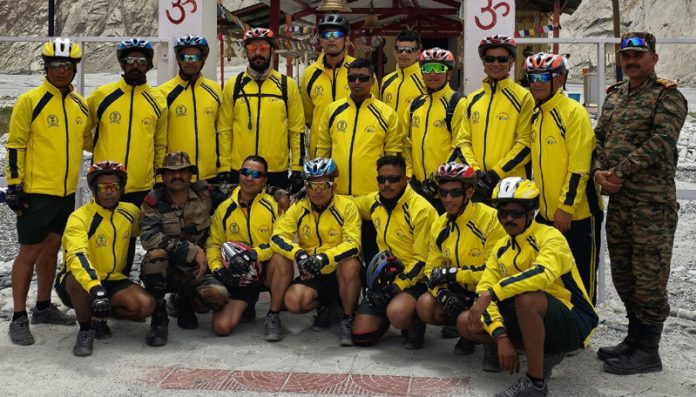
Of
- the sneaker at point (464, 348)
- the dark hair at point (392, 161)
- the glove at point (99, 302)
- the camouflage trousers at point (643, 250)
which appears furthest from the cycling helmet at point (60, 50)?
the camouflage trousers at point (643, 250)

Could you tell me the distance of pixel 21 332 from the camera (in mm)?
6516

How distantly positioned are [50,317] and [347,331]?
250 centimetres

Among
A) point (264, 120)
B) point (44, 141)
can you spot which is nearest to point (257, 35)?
point (264, 120)

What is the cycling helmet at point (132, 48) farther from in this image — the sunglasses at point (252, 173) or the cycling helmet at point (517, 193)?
the cycling helmet at point (517, 193)

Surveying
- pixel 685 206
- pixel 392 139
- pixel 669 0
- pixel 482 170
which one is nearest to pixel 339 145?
pixel 392 139

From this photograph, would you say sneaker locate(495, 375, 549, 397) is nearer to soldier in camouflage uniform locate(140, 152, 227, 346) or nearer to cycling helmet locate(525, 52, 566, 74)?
cycling helmet locate(525, 52, 566, 74)

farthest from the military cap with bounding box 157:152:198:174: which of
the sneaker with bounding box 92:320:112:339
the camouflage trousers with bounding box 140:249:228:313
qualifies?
the sneaker with bounding box 92:320:112:339

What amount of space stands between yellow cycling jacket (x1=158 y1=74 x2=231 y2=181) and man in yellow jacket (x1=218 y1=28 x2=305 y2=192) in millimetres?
135

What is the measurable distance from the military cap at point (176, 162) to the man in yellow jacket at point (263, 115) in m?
0.69

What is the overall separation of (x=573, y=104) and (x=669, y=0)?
158 feet

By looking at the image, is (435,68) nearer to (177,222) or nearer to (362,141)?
(362,141)

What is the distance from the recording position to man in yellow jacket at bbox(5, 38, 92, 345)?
6547mm

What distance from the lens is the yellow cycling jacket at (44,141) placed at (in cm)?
655

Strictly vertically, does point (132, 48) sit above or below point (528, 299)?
above
